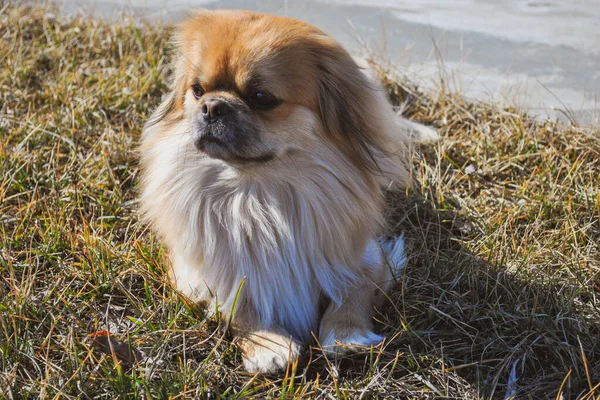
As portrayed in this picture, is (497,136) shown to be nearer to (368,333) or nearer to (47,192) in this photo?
(368,333)

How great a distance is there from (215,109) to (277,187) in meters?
0.40

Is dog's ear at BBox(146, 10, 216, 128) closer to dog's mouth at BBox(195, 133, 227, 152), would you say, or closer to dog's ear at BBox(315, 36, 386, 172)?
dog's mouth at BBox(195, 133, 227, 152)

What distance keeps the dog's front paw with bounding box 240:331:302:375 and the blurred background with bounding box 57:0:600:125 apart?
2213mm

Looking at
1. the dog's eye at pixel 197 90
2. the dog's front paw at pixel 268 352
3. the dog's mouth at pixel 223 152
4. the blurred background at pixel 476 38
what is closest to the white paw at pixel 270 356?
the dog's front paw at pixel 268 352

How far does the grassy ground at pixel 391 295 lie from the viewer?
225 cm

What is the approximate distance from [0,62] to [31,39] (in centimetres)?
46

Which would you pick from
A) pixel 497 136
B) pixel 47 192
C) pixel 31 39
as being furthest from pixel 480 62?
pixel 31 39

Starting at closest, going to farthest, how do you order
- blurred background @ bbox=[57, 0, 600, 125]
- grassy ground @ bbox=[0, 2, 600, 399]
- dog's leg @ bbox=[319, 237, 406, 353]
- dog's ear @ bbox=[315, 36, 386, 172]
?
grassy ground @ bbox=[0, 2, 600, 399]
dog's leg @ bbox=[319, 237, 406, 353]
dog's ear @ bbox=[315, 36, 386, 172]
blurred background @ bbox=[57, 0, 600, 125]

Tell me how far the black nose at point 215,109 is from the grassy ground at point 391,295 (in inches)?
28.5

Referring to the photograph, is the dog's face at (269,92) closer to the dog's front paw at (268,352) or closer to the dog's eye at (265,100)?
the dog's eye at (265,100)

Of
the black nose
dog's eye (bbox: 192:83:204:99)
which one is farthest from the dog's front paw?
dog's eye (bbox: 192:83:204:99)

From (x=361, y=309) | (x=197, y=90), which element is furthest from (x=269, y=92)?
(x=361, y=309)

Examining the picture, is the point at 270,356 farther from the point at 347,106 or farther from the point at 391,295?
the point at 347,106

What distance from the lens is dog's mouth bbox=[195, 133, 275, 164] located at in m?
2.32
